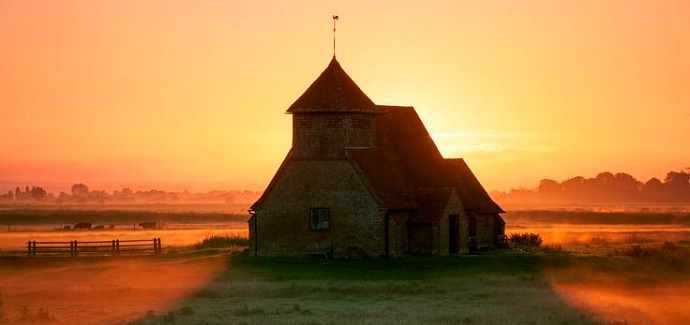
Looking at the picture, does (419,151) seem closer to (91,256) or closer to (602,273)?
(602,273)

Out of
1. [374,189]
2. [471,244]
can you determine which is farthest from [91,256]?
[471,244]

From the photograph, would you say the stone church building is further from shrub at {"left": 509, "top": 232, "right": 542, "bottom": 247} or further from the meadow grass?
shrub at {"left": 509, "top": 232, "right": 542, "bottom": 247}

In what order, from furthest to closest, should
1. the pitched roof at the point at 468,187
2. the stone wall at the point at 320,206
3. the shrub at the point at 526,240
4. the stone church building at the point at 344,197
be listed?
the shrub at the point at 526,240 → the pitched roof at the point at 468,187 → the stone church building at the point at 344,197 → the stone wall at the point at 320,206

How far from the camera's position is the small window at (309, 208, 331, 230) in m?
58.3

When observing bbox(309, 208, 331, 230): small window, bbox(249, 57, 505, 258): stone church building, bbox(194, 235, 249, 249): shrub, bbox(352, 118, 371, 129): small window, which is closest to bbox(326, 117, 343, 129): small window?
bbox(249, 57, 505, 258): stone church building

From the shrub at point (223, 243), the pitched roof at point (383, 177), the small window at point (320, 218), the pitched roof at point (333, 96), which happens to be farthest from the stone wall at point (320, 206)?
the shrub at point (223, 243)

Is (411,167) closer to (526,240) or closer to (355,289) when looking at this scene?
(526,240)

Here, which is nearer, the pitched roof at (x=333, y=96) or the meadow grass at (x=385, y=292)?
the meadow grass at (x=385, y=292)

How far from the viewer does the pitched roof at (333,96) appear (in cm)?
5869

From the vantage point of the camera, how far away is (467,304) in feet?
130

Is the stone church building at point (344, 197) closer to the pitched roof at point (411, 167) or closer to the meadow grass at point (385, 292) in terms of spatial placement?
the pitched roof at point (411, 167)

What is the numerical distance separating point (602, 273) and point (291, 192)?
55.9ft

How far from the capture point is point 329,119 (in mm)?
59031

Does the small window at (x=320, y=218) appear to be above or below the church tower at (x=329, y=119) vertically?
below
